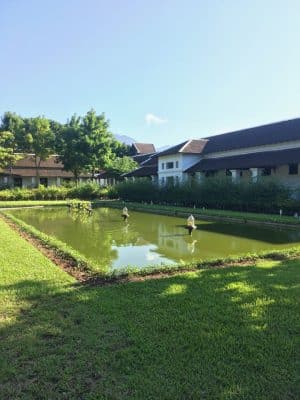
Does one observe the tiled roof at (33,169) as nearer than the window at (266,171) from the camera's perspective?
No

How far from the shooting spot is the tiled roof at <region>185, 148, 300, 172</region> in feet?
84.6

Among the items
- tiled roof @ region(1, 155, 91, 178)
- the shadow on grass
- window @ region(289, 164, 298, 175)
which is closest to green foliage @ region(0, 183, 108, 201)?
tiled roof @ region(1, 155, 91, 178)

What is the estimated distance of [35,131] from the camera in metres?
46.5

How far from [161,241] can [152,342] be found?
28.6ft

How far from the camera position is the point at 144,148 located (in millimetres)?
62719

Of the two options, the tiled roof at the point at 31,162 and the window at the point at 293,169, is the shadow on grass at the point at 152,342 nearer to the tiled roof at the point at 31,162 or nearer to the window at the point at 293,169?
the window at the point at 293,169

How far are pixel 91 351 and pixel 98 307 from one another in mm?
1286

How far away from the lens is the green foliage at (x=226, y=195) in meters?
20.8

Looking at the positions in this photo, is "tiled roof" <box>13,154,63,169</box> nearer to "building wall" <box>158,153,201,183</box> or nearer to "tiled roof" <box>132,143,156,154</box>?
"tiled roof" <box>132,143,156,154</box>

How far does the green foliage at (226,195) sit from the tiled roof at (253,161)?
3895 millimetres

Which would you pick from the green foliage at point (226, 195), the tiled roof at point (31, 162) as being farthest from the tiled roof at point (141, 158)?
the green foliage at point (226, 195)

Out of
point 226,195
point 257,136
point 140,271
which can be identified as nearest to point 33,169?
point 257,136

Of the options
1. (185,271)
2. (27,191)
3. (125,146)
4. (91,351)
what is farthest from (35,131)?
(91,351)

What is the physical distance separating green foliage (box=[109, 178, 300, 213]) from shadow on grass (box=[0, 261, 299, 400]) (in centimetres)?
1572
